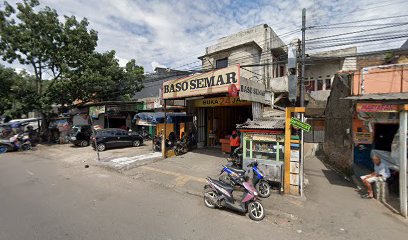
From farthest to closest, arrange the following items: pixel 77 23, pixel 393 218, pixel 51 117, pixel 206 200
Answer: pixel 51 117 < pixel 77 23 < pixel 206 200 < pixel 393 218

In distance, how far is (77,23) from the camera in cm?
1770

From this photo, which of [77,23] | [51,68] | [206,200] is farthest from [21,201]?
[77,23]

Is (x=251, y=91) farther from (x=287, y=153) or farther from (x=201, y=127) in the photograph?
(x=201, y=127)

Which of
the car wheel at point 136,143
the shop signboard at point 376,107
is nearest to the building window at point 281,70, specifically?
the shop signboard at point 376,107

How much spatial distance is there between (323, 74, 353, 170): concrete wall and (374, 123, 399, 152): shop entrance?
0.91m

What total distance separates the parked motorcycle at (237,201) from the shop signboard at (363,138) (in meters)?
6.09

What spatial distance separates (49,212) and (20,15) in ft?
61.6

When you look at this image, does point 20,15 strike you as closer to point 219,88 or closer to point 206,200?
point 219,88

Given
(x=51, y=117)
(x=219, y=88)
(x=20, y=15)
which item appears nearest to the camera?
(x=219, y=88)

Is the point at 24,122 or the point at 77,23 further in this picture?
the point at 24,122

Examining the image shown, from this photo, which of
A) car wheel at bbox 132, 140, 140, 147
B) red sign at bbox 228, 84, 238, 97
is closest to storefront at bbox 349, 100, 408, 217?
red sign at bbox 228, 84, 238, 97

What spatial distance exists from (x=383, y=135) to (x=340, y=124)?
1.83 m

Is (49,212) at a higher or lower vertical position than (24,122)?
lower

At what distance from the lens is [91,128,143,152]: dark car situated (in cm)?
1423
